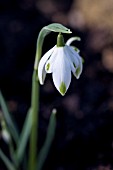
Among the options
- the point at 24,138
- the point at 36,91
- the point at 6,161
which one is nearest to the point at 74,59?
the point at 36,91

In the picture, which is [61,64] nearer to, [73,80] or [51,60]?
[51,60]

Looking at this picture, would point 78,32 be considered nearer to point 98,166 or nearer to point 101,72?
point 101,72

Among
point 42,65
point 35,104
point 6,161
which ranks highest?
point 42,65

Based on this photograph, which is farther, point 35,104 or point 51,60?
point 35,104

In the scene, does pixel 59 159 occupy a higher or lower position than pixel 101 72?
lower

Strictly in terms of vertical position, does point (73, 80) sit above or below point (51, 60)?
below

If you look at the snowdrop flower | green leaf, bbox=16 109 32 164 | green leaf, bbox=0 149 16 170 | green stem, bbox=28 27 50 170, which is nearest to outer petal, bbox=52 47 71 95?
the snowdrop flower

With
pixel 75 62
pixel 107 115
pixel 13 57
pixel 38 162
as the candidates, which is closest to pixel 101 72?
pixel 107 115

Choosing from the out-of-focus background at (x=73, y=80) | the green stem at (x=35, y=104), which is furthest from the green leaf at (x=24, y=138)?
the out-of-focus background at (x=73, y=80)

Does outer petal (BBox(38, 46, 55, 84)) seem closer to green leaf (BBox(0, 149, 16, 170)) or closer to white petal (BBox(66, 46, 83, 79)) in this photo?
white petal (BBox(66, 46, 83, 79))
